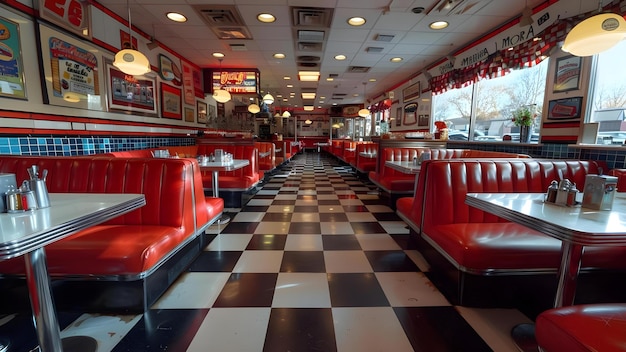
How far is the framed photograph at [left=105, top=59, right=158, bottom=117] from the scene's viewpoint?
4.10 meters

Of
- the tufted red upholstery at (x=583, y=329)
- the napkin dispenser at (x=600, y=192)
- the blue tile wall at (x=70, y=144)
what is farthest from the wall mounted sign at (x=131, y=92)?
the napkin dispenser at (x=600, y=192)

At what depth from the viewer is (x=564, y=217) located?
128 centimetres

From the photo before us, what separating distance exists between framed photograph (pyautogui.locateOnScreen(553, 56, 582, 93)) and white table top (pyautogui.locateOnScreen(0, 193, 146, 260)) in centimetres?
480

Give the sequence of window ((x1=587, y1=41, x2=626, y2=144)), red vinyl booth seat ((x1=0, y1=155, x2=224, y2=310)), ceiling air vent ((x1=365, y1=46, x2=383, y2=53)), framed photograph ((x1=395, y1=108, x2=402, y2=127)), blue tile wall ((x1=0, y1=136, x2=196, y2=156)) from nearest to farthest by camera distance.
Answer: red vinyl booth seat ((x1=0, y1=155, x2=224, y2=310)), blue tile wall ((x1=0, y1=136, x2=196, y2=156)), window ((x1=587, y1=41, x2=626, y2=144)), ceiling air vent ((x1=365, y1=46, x2=383, y2=53)), framed photograph ((x1=395, y1=108, x2=402, y2=127))

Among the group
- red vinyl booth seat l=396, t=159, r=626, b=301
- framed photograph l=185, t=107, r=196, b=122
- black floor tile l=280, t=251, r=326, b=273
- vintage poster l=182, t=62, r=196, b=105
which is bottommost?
black floor tile l=280, t=251, r=326, b=273

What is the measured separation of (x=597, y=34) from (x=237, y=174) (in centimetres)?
433

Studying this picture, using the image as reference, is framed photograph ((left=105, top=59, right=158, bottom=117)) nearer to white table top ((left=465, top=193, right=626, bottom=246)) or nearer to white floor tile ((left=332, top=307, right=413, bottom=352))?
white floor tile ((left=332, top=307, right=413, bottom=352))

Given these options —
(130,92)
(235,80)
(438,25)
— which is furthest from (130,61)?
(438,25)

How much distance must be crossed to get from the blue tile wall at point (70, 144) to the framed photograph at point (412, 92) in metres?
6.68

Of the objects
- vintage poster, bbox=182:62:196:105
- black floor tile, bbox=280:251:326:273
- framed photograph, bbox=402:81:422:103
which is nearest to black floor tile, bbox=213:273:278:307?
black floor tile, bbox=280:251:326:273

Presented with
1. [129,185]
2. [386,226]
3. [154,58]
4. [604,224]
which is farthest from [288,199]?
[604,224]

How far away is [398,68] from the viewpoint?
754cm

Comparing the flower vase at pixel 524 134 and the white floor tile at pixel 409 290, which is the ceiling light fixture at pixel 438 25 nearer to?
the flower vase at pixel 524 134

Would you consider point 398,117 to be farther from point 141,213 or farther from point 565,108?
point 141,213
